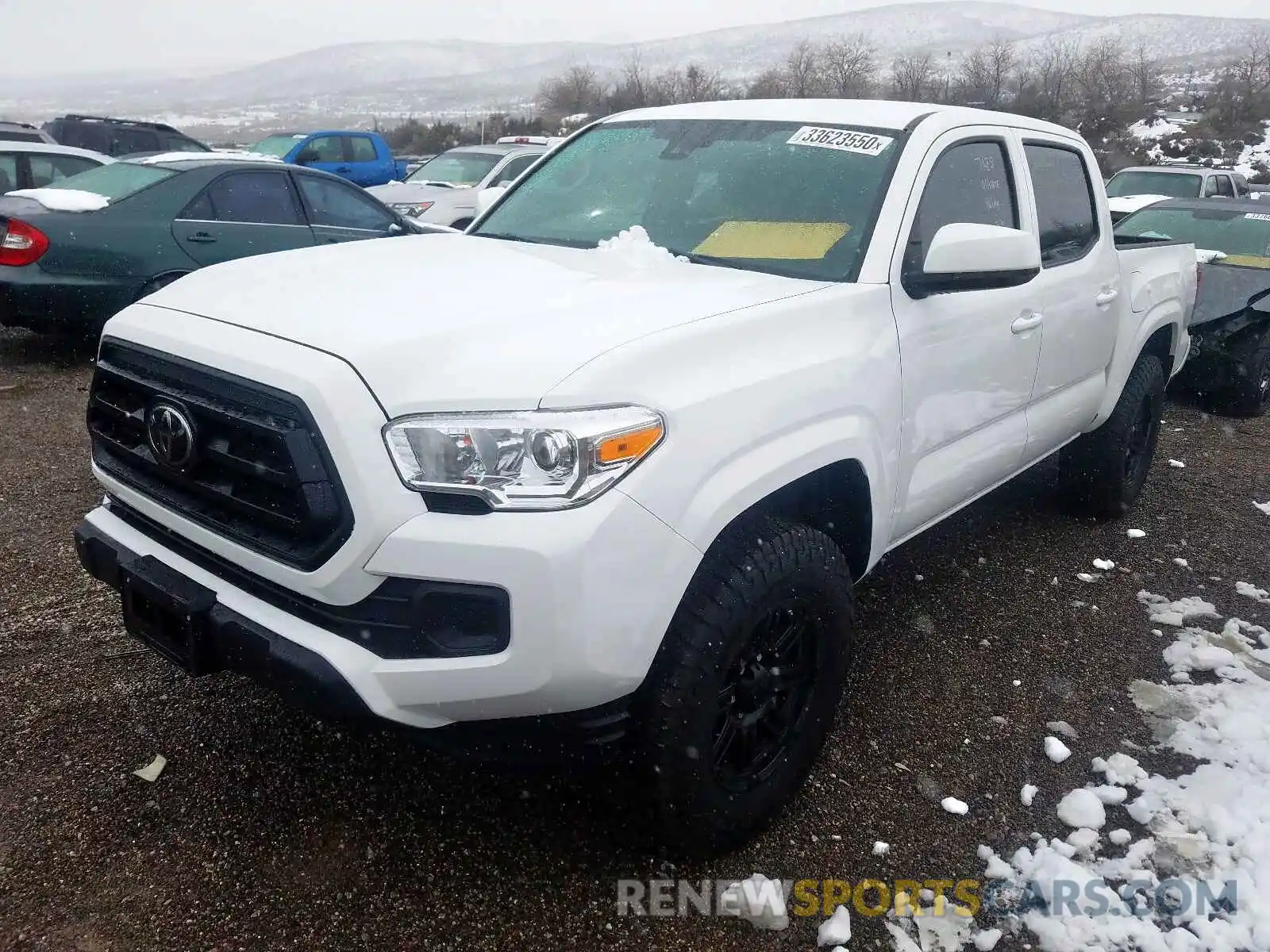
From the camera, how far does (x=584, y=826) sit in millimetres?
2484

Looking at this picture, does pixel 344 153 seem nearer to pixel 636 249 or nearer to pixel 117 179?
pixel 117 179

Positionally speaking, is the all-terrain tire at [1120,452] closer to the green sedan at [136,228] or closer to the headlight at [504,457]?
the headlight at [504,457]

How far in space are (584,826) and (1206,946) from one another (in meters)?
1.45

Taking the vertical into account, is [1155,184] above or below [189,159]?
below

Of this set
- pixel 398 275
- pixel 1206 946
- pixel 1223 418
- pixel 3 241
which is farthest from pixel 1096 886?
pixel 3 241

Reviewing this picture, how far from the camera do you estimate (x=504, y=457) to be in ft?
6.12

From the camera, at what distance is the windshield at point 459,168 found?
38.3 ft

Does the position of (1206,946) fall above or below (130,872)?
below

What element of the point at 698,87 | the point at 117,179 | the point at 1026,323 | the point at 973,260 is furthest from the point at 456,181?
the point at 698,87

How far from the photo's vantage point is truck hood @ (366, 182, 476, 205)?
408 inches

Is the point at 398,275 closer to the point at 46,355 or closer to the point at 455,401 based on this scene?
the point at 455,401

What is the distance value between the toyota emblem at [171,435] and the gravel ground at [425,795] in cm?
77

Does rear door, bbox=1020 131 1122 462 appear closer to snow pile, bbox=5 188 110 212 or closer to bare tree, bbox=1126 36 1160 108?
snow pile, bbox=5 188 110 212

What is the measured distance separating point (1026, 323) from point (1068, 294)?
0.46 m
